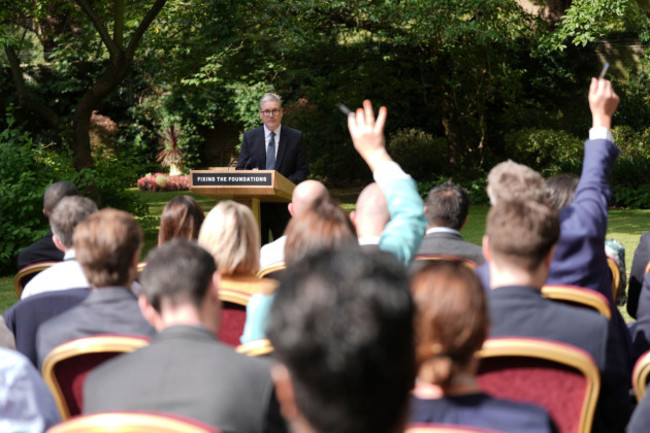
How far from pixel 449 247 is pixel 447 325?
247 centimetres

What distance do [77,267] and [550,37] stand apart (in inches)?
552

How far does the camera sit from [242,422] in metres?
1.92

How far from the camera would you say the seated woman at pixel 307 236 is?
9.23ft

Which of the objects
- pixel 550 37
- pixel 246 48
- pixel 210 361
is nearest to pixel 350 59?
pixel 246 48

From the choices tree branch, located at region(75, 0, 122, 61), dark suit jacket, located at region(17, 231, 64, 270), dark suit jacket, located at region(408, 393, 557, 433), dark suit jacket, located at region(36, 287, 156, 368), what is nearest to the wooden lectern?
dark suit jacket, located at region(17, 231, 64, 270)

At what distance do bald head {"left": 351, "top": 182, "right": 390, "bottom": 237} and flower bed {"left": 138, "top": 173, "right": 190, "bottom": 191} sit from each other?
66.6ft

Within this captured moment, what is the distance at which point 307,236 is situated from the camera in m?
2.84

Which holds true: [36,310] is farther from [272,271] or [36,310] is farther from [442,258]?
[442,258]

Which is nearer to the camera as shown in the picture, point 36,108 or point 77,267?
point 77,267

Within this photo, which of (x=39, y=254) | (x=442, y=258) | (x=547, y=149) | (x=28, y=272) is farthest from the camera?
(x=547, y=149)

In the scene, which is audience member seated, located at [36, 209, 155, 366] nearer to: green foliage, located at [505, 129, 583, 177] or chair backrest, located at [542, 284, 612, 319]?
chair backrest, located at [542, 284, 612, 319]

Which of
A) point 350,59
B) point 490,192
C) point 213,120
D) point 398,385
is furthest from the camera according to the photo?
point 213,120

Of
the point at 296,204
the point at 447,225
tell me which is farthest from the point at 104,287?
the point at 447,225

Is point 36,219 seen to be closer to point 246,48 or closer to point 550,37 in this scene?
point 246,48
